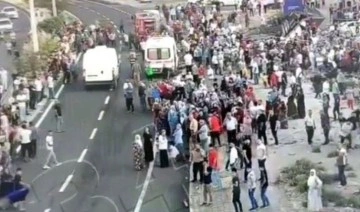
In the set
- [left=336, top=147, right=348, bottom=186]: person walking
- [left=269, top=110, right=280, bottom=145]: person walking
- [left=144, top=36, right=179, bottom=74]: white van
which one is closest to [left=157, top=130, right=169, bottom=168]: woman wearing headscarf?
[left=269, top=110, right=280, bottom=145]: person walking

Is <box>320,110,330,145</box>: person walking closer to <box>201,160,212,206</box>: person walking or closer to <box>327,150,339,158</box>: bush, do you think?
<box>327,150,339,158</box>: bush

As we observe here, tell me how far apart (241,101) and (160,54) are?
43.6 ft

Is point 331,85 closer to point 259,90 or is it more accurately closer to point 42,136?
point 259,90

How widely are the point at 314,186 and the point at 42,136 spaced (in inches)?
532

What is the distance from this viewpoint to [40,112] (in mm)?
43906

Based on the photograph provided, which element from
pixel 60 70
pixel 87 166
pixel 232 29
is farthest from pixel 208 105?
pixel 232 29

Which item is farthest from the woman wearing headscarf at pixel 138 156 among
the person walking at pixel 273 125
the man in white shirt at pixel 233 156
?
the person walking at pixel 273 125

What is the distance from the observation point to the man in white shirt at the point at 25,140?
3603cm

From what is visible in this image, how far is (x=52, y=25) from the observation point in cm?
6581

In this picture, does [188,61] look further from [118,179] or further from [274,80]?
[118,179]

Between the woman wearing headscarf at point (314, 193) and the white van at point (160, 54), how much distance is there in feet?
72.5

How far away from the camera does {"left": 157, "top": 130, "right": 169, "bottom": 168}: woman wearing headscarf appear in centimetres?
3466

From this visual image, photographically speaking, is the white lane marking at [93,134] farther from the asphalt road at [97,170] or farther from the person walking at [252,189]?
the person walking at [252,189]

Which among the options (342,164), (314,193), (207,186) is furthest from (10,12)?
(314,193)
